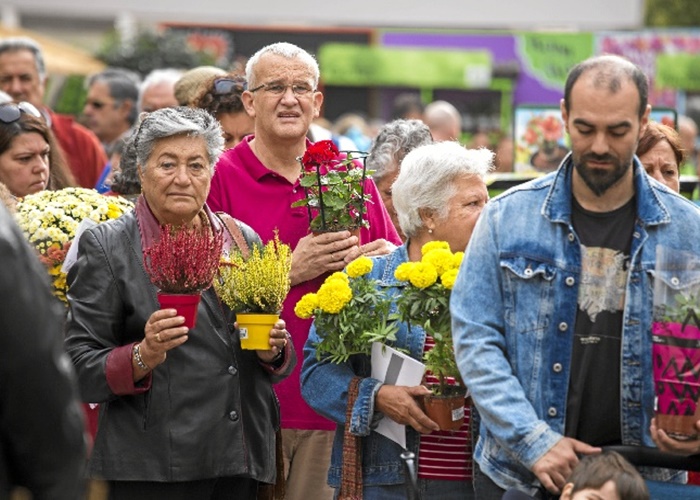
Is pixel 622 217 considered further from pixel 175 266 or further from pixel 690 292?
pixel 175 266

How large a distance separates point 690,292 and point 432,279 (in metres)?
1.20

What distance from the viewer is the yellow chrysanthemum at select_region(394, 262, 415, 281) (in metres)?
5.08

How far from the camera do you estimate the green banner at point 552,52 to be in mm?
23156

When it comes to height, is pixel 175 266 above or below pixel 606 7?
below

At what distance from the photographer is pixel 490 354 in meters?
4.18

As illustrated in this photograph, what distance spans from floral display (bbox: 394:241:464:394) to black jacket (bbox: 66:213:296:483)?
0.72 metres

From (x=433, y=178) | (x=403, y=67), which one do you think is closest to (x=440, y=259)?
(x=433, y=178)

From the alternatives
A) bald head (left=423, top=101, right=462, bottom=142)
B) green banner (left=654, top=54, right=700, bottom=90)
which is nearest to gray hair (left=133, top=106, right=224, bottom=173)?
bald head (left=423, top=101, right=462, bottom=142)

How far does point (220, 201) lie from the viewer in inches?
247

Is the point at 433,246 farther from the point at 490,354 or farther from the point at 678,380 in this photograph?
the point at 678,380

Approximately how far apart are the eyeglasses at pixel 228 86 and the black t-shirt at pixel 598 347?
3399 mm

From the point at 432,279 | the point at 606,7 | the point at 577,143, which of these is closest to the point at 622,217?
the point at 577,143

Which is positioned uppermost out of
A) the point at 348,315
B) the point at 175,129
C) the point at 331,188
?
the point at 175,129

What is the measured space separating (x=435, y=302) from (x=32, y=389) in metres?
2.37
